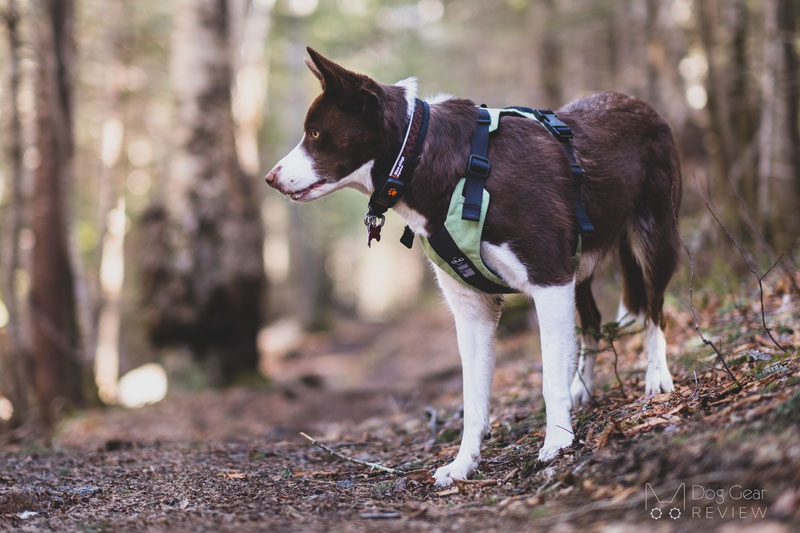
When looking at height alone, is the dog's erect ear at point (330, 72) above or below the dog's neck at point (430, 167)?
above

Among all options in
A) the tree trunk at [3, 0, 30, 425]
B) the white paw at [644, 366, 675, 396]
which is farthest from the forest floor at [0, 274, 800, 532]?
the tree trunk at [3, 0, 30, 425]

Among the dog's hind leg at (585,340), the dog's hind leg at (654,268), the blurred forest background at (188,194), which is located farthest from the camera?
the blurred forest background at (188,194)

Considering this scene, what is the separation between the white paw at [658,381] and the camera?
4.26m

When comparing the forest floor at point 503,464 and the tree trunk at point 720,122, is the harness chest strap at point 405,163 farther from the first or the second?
the tree trunk at point 720,122

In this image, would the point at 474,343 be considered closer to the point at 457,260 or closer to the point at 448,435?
the point at 457,260

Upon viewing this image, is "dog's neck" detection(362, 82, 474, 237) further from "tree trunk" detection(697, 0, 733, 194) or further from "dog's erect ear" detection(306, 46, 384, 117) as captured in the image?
"tree trunk" detection(697, 0, 733, 194)

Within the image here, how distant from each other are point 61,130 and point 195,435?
4354 millimetres

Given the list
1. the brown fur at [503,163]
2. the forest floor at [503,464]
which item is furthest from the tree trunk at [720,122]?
the brown fur at [503,163]

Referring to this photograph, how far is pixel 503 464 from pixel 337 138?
2.08 m

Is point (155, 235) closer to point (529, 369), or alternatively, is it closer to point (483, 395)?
point (529, 369)

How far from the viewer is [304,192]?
3.85 meters

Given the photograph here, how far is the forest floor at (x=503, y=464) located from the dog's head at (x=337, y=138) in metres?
1.71

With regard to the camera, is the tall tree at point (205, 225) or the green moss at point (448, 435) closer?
the green moss at point (448, 435)

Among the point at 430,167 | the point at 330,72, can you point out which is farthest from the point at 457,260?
the point at 330,72
